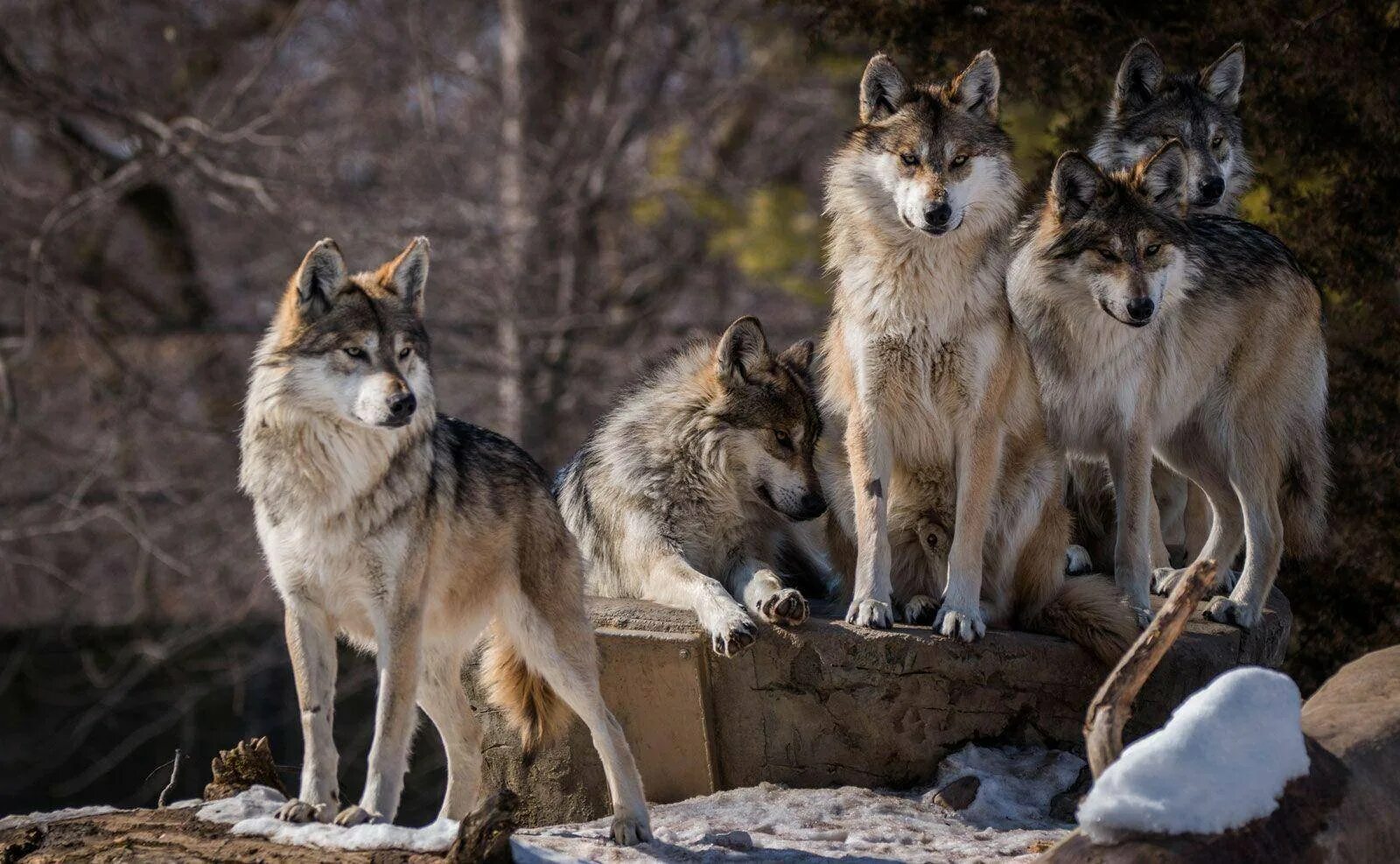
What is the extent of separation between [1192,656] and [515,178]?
405 inches

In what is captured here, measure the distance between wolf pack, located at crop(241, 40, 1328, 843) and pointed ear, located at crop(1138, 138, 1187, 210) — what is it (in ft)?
0.05

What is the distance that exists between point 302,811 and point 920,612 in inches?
113

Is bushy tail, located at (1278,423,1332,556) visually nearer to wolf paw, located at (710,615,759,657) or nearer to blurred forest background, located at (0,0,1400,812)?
blurred forest background, located at (0,0,1400,812)

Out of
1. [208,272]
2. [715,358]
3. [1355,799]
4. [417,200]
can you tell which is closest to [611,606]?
[715,358]

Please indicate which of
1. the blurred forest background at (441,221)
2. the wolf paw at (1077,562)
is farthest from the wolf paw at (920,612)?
the blurred forest background at (441,221)

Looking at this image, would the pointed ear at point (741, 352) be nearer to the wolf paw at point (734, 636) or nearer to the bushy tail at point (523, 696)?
the wolf paw at point (734, 636)

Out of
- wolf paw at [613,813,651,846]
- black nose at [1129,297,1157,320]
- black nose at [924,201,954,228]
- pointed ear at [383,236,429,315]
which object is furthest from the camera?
black nose at [1129,297,1157,320]

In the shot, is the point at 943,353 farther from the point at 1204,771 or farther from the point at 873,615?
the point at 1204,771

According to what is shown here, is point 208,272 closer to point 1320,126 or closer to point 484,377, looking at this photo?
point 484,377

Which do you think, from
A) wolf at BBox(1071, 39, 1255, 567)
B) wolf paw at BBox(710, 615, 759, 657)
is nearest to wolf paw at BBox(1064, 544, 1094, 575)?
wolf at BBox(1071, 39, 1255, 567)

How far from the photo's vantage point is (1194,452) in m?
7.23

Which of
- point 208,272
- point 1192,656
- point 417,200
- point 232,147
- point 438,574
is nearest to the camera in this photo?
point 438,574

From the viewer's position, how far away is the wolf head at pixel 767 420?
677 centimetres

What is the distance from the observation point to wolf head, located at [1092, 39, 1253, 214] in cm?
753
